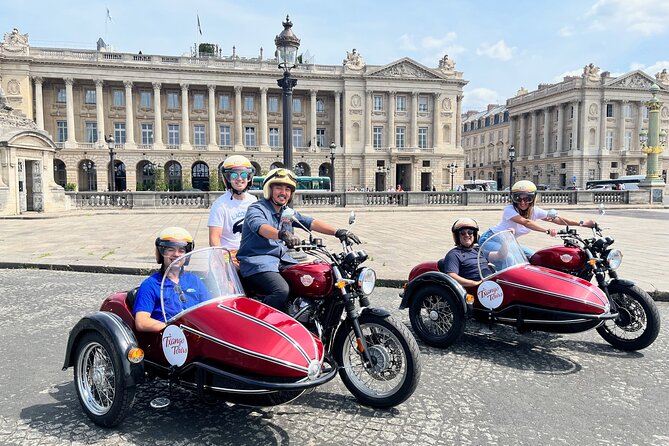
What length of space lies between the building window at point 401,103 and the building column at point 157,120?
105ft

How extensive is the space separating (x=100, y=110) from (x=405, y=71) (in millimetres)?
40683

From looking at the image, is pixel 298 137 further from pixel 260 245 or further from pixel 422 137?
pixel 260 245

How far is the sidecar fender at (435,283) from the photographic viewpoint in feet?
15.9

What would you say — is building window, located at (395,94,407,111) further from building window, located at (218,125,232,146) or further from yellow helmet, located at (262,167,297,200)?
yellow helmet, located at (262,167,297,200)

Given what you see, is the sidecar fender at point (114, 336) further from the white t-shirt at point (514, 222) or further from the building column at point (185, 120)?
the building column at point (185, 120)

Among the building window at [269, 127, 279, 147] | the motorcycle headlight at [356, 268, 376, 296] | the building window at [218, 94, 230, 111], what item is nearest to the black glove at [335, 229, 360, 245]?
the motorcycle headlight at [356, 268, 376, 296]

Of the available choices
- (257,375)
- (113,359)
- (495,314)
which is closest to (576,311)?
(495,314)

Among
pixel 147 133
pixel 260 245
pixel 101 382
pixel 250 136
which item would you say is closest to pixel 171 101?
pixel 147 133

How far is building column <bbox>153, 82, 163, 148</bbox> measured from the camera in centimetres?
6377

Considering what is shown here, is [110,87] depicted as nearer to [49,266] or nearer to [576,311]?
[49,266]

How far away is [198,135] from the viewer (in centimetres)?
6750

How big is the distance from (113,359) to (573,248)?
4.58 m

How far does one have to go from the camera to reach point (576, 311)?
4508 millimetres

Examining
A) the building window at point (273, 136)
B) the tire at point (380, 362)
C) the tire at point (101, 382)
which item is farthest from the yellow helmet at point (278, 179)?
the building window at point (273, 136)
